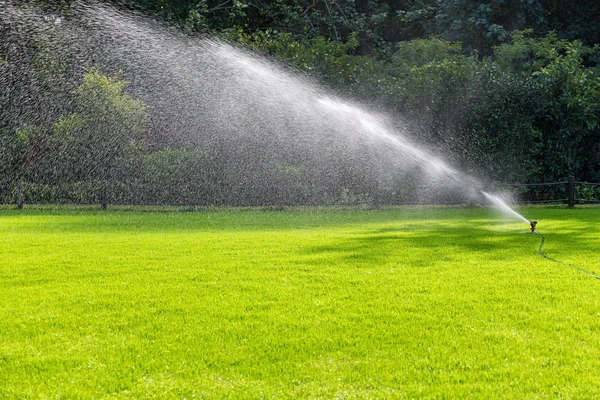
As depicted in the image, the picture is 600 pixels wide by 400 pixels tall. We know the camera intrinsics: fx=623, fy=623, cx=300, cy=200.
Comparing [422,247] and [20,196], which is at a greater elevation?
[20,196]

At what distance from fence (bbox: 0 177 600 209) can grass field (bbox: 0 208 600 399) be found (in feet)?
34.3

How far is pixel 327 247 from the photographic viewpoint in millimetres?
8539

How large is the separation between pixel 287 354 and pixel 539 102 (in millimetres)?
18521

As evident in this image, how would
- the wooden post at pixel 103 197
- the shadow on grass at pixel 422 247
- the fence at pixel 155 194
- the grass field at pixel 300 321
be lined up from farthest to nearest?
the fence at pixel 155 194, the wooden post at pixel 103 197, the shadow on grass at pixel 422 247, the grass field at pixel 300 321

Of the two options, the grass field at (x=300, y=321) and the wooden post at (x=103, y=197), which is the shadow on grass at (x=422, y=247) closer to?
the grass field at (x=300, y=321)

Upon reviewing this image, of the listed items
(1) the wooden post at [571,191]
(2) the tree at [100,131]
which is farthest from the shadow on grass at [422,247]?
(2) the tree at [100,131]

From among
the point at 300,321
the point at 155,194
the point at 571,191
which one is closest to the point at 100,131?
the point at 155,194

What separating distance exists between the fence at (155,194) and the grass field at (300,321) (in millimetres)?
10463

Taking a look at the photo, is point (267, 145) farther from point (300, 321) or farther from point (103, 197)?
point (300, 321)

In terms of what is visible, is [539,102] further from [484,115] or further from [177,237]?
[177,237]

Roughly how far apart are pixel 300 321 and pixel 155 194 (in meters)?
15.6

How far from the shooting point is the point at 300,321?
4.41 m

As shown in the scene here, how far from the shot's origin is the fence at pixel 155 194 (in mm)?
19219

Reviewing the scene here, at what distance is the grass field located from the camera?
3252 mm
